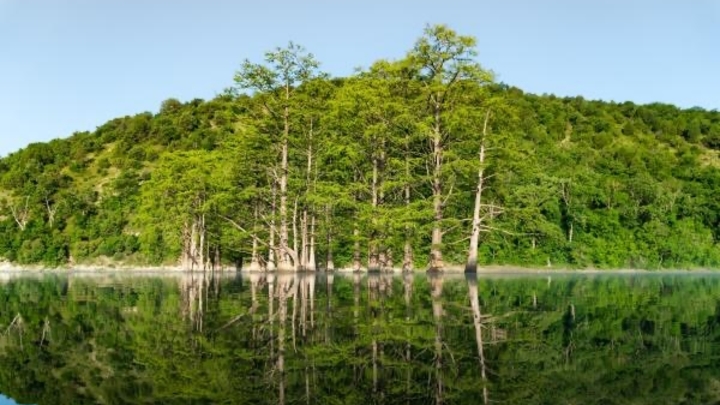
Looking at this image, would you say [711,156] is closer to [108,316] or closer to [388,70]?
[388,70]

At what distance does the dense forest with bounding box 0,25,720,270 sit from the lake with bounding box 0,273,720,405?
80.4 ft

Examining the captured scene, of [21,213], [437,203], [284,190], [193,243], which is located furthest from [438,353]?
[21,213]

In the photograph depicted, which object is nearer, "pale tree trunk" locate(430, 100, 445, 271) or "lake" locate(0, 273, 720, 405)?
"lake" locate(0, 273, 720, 405)

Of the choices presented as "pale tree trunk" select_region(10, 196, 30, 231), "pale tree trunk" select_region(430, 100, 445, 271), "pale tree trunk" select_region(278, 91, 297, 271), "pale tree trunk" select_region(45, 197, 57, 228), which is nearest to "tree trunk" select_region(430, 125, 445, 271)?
"pale tree trunk" select_region(430, 100, 445, 271)

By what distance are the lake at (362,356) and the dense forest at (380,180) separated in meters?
24.5

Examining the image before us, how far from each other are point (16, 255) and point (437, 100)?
3009 inches

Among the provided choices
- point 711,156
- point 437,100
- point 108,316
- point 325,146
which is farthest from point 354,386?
point 711,156

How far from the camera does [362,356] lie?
863 cm

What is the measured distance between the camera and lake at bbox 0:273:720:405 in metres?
6.79

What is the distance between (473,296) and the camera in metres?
19.9

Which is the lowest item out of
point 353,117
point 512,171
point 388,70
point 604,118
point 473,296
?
point 473,296

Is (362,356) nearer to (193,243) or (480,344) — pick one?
(480,344)

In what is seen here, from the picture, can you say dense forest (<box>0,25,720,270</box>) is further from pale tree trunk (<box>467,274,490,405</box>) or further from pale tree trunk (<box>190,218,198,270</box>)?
pale tree trunk (<box>467,274,490,405</box>)

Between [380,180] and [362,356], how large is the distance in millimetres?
36026
